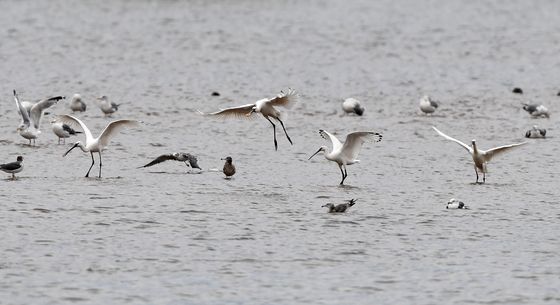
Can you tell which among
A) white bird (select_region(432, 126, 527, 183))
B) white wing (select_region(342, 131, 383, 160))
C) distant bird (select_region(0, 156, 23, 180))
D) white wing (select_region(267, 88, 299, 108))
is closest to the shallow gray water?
distant bird (select_region(0, 156, 23, 180))

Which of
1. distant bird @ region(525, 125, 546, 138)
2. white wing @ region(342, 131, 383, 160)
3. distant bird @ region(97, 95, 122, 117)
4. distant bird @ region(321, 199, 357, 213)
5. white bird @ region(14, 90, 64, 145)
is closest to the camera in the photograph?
distant bird @ region(321, 199, 357, 213)

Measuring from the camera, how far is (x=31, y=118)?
83.4ft

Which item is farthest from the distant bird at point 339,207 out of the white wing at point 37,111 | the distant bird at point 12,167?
the white wing at point 37,111

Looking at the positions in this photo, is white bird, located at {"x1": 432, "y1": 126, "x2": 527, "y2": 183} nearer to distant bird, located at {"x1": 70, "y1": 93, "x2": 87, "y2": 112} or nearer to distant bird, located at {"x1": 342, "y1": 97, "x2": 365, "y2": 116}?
distant bird, located at {"x1": 342, "y1": 97, "x2": 365, "y2": 116}

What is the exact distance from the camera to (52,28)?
54.0 m

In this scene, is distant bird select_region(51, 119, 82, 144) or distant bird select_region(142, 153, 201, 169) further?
distant bird select_region(51, 119, 82, 144)

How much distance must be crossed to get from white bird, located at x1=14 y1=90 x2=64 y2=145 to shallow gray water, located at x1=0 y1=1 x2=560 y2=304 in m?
0.34

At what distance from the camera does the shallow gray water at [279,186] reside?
14164 mm

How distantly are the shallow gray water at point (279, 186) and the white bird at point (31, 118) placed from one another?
34 cm

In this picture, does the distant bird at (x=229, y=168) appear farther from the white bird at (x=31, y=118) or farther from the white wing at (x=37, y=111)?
the white wing at (x=37, y=111)

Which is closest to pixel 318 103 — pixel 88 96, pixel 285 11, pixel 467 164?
pixel 88 96

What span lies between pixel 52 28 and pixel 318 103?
76.0 feet

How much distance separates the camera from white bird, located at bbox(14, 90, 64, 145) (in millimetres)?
24812

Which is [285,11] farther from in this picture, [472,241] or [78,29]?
[472,241]
